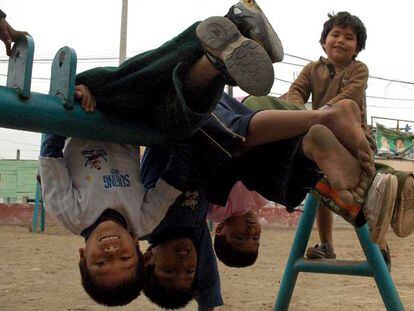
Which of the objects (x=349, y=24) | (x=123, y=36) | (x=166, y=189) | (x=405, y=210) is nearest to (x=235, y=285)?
(x=349, y=24)

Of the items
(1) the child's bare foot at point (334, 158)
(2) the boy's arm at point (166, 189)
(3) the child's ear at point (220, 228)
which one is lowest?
(3) the child's ear at point (220, 228)

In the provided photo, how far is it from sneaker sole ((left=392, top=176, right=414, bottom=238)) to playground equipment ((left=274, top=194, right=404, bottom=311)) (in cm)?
54

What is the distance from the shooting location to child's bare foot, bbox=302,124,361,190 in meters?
1.81

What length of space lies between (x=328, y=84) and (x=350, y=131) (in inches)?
51.3

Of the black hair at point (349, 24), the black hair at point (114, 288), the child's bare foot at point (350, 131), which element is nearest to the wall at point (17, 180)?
the black hair at point (349, 24)

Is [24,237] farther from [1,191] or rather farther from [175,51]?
[1,191]

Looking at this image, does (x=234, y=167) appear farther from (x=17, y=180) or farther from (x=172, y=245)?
(x=17, y=180)

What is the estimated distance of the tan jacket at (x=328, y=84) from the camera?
9.91ft

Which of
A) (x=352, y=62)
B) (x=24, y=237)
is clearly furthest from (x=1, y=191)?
(x=352, y=62)

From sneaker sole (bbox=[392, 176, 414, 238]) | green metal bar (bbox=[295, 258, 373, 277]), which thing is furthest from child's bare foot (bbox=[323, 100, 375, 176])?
green metal bar (bbox=[295, 258, 373, 277])

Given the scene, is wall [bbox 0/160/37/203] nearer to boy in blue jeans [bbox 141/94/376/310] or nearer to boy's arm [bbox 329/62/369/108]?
boy's arm [bbox 329/62/369/108]

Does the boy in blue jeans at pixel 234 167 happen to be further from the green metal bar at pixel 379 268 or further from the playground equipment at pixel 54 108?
the green metal bar at pixel 379 268

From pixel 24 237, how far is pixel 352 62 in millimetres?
6019

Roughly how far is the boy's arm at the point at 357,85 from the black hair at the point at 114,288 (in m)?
1.42
